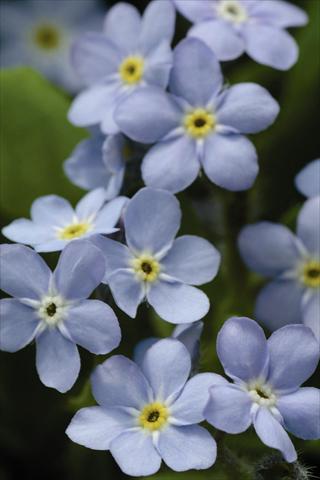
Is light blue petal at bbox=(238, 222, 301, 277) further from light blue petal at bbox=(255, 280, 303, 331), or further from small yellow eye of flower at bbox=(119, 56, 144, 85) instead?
small yellow eye of flower at bbox=(119, 56, 144, 85)

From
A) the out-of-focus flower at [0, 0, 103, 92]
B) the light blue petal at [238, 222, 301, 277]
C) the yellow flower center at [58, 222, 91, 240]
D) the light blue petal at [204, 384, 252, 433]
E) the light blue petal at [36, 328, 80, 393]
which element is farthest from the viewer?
the out-of-focus flower at [0, 0, 103, 92]

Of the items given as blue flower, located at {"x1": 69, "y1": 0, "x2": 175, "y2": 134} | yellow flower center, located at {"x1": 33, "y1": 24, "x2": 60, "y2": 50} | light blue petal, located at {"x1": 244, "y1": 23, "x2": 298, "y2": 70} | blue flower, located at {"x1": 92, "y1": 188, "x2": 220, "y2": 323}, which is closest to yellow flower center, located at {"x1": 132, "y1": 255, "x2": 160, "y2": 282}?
blue flower, located at {"x1": 92, "y1": 188, "x2": 220, "y2": 323}

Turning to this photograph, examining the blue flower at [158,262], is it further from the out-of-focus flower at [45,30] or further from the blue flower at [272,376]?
the out-of-focus flower at [45,30]

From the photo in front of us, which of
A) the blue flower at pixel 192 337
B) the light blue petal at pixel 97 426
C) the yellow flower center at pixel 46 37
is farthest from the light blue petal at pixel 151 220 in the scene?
the yellow flower center at pixel 46 37

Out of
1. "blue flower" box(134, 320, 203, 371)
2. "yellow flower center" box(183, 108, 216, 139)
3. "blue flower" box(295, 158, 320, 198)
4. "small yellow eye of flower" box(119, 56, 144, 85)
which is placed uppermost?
"small yellow eye of flower" box(119, 56, 144, 85)

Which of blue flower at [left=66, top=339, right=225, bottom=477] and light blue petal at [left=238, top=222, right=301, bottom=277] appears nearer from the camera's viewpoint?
blue flower at [left=66, top=339, right=225, bottom=477]

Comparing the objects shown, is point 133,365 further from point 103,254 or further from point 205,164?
point 205,164
